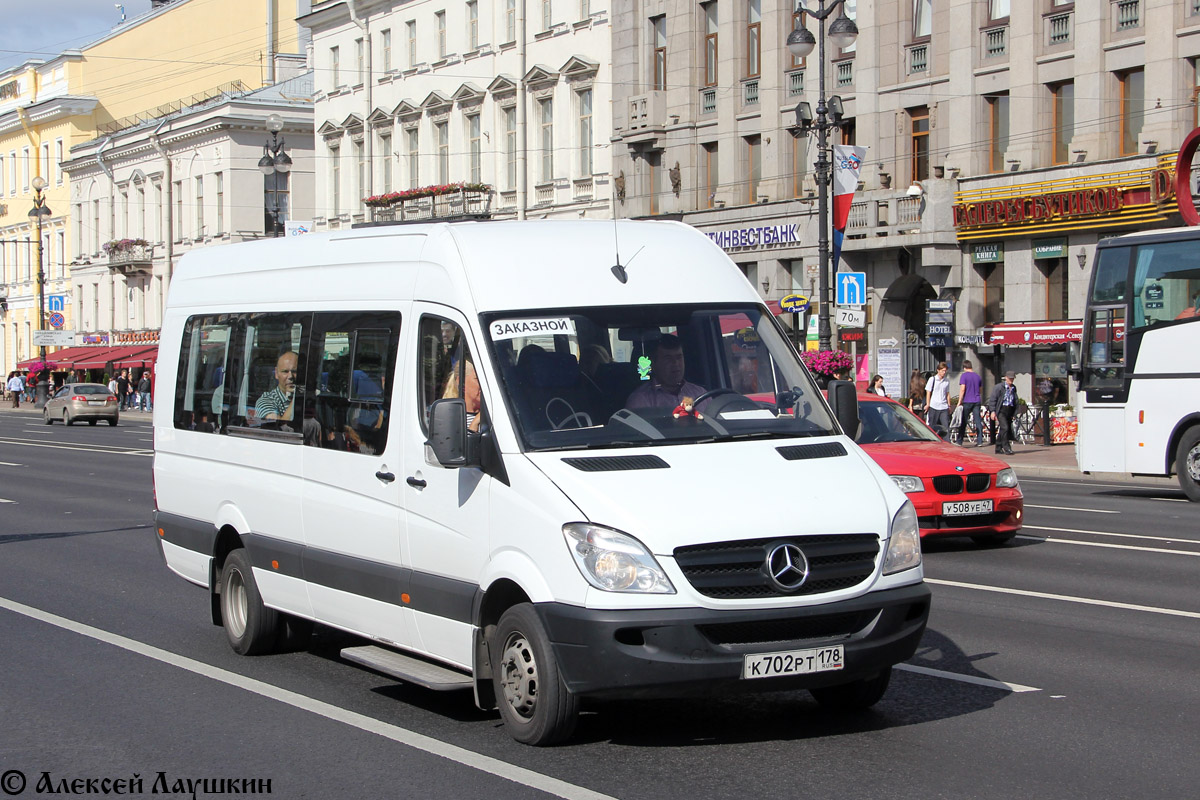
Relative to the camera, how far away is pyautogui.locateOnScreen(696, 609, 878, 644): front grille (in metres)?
6.59

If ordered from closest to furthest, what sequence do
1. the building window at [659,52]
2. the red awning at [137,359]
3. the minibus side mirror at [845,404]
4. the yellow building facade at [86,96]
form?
the minibus side mirror at [845,404] → the building window at [659,52] → the red awning at [137,359] → the yellow building facade at [86,96]

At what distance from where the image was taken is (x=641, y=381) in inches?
294

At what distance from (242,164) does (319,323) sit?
215ft

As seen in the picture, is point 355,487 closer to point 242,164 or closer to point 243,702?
point 243,702

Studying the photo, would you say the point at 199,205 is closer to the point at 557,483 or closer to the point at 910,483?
the point at 910,483

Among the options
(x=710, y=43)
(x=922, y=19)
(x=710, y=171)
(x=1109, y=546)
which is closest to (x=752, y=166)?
(x=710, y=171)

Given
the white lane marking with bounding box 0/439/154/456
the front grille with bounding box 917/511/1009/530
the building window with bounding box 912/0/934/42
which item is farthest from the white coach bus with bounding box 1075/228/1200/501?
the white lane marking with bounding box 0/439/154/456

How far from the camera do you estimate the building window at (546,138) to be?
163 ft

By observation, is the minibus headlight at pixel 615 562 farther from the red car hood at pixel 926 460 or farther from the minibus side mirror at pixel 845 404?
the red car hood at pixel 926 460

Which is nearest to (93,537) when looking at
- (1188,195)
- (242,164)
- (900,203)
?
(1188,195)

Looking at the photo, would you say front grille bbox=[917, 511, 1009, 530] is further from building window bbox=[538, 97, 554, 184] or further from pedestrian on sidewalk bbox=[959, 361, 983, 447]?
building window bbox=[538, 97, 554, 184]

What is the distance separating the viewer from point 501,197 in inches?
2034

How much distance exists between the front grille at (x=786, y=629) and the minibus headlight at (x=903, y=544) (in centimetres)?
24

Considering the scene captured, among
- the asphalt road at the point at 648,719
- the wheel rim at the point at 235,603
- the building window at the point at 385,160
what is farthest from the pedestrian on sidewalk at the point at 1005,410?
the building window at the point at 385,160
